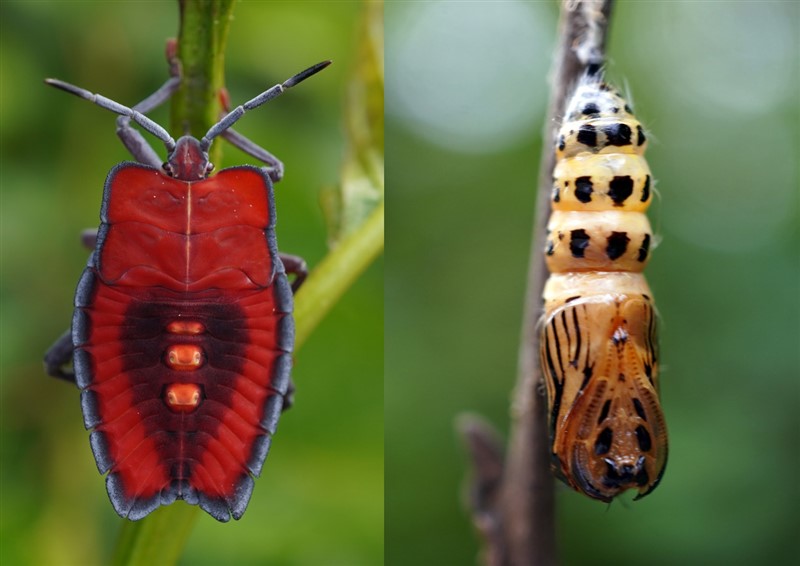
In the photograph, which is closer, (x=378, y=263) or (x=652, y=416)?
(x=652, y=416)

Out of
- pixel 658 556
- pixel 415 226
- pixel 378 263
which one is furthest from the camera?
pixel 415 226

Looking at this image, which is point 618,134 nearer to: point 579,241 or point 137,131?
point 579,241

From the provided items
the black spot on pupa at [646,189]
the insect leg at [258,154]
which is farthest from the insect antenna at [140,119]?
the black spot on pupa at [646,189]

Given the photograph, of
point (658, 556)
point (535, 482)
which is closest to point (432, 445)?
point (658, 556)

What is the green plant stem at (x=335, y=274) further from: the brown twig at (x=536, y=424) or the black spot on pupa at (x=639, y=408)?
the black spot on pupa at (x=639, y=408)

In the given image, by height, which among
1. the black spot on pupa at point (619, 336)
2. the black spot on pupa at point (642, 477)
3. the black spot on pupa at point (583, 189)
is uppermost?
the black spot on pupa at point (583, 189)

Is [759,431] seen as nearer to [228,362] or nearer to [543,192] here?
[543,192]

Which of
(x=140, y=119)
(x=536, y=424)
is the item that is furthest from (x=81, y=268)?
(x=536, y=424)
